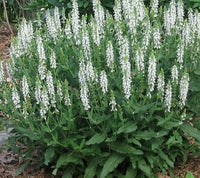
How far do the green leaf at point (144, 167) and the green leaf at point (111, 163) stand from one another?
182 millimetres

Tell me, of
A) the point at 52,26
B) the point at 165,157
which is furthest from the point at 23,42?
the point at 165,157

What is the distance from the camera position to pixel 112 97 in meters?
4.27

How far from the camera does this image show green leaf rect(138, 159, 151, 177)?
14.9 ft

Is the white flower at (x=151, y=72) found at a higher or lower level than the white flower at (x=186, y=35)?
lower

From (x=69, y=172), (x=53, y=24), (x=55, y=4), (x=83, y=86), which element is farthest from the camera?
(x=55, y=4)

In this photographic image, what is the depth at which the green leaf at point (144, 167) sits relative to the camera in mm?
4534

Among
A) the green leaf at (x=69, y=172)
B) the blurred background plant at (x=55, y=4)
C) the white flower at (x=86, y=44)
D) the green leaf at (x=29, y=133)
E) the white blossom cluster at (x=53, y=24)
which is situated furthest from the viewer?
the blurred background plant at (x=55, y=4)

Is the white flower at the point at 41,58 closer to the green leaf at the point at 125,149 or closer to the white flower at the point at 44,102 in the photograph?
the white flower at the point at 44,102

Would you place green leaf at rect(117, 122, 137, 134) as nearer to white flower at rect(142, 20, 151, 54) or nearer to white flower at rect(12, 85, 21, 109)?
white flower at rect(142, 20, 151, 54)

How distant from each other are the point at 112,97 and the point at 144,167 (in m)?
0.83

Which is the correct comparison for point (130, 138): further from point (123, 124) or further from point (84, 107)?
point (84, 107)

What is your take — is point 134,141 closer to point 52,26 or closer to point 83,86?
point 83,86

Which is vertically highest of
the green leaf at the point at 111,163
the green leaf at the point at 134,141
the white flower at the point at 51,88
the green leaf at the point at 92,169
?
the white flower at the point at 51,88

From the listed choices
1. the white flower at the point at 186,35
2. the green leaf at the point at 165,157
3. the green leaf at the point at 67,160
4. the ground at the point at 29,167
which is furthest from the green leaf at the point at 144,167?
the white flower at the point at 186,35
